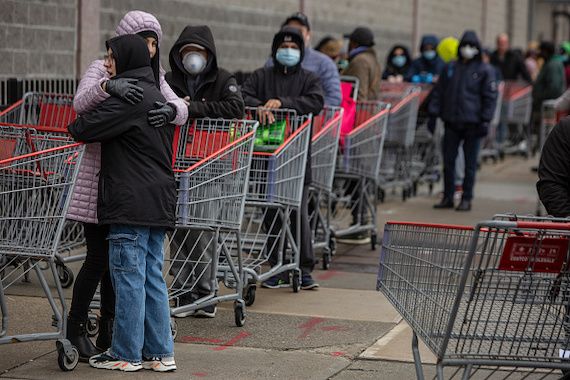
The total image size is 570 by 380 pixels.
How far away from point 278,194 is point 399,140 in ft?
18.6

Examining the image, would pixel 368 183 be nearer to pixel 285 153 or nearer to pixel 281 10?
pixel 285 153

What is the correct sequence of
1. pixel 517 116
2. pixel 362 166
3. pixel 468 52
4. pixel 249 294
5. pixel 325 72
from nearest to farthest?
pixel 249 294, pixel 325 72, pixel 362 166, pixel 468 52, pixel 517 116

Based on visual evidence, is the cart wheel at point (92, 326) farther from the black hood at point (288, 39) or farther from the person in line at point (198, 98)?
the black hood at point (288, 39)

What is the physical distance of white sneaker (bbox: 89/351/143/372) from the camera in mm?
6320

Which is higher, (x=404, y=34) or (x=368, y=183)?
(x=404, y=34)

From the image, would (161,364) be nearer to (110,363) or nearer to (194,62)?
(110,363)

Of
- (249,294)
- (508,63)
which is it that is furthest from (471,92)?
(508,63)

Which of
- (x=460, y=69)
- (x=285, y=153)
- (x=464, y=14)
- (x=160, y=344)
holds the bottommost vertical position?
(x=160, y=344)

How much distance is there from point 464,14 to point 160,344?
23.9m

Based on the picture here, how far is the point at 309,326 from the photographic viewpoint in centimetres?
772

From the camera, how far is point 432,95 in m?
14.2

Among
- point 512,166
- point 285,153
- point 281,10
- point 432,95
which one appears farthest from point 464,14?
point 285,153

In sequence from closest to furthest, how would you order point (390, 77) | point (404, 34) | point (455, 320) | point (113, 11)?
point (455, 320) < point (113, 11) < point (390, 77) < point (404, 34)

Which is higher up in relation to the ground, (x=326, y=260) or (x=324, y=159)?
(x=324, y=159)
